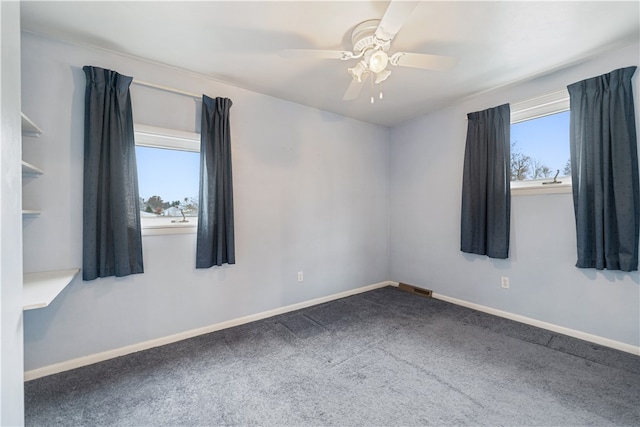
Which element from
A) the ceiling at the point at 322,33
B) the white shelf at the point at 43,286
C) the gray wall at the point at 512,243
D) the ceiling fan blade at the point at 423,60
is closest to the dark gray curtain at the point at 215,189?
the ceiling at the point at 322,33

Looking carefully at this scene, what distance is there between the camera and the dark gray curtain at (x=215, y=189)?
2543mm

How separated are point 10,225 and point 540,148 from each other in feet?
12.7

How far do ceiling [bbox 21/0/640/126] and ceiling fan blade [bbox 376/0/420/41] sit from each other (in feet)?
0.91

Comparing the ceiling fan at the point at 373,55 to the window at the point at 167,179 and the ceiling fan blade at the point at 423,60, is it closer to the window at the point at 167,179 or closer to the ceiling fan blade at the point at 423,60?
the ceiling fan blade at the point at 423,60

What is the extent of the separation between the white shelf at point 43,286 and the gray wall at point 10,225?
28cm

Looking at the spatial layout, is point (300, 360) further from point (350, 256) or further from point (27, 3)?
point (27, 3)

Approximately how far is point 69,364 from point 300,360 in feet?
5.72

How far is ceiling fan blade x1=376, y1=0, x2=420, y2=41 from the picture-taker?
1.28 m

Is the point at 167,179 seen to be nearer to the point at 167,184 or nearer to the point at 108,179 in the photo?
the point at 167,184

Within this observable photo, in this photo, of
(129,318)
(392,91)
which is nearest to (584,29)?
(392,91)

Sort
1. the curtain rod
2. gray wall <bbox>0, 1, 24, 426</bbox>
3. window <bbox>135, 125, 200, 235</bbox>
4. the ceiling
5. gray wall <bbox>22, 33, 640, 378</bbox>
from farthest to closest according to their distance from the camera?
1. window <bbox>135, 125, 200, 235</bbox>
2. the curtain rod
3. gray wall <bbox>22, 33, 640, 378</bbox>
4. the ceiling
5. gray wall <bbox>0, 1, 24, 426</bbox>

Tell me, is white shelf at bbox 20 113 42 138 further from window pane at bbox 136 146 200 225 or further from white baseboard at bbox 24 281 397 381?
white baseboard at bbox 24 281 397 381

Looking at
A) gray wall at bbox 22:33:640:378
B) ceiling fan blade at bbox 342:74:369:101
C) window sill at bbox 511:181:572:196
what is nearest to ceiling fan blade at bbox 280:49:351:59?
ceiling fan blade at bbox 342:74:369:101

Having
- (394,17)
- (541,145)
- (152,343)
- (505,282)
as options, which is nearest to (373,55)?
(394,17)
